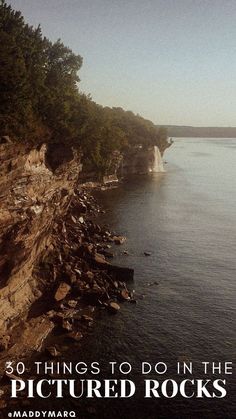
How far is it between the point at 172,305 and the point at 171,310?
50.8 inches

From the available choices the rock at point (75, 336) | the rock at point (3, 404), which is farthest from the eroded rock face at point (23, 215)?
the rock at point (3, 404)

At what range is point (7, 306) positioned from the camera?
136 feet

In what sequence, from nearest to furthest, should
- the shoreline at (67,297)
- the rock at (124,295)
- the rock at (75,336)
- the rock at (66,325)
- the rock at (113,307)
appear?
the shoreline at (67,297)
the rock at (75,336)
the rock at (66,325)
the rock at (113,307)
the rock at (124,295)

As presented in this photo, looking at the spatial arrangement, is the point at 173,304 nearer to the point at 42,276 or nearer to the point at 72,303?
the point at 72,303

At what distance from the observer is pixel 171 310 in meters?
47.5

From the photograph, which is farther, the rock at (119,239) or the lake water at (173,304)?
the rock at (119,239)

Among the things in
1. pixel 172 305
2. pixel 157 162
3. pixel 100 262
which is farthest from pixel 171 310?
pixel 157 162

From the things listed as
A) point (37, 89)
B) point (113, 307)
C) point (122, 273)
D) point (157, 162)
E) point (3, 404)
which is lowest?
point (3, 404)

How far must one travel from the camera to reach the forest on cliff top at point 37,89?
3791cm

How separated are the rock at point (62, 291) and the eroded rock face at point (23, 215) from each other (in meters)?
2.69

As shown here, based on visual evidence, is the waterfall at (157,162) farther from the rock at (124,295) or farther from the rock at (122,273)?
the rock at (124,295)

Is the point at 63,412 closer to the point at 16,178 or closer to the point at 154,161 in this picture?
the point at 16,178

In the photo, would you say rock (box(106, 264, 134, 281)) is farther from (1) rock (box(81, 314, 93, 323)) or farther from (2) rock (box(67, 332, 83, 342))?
(2) rock (box(67, 332, 83, 342))

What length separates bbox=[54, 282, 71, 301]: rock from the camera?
47.4 m
